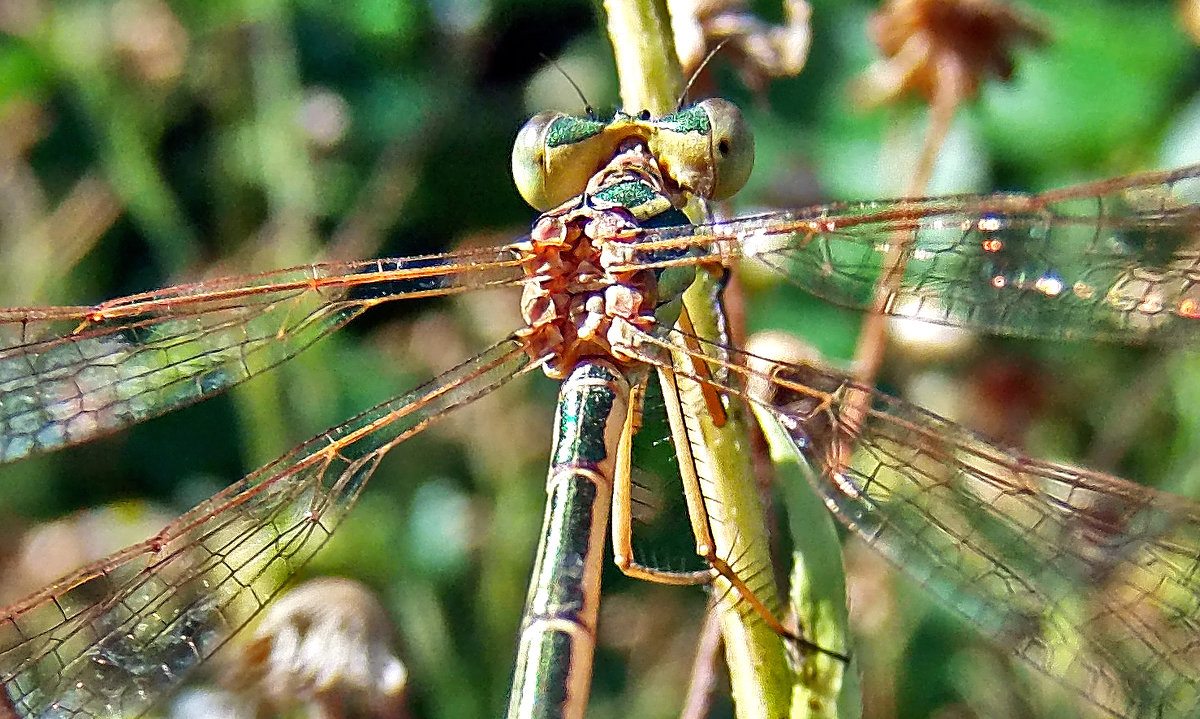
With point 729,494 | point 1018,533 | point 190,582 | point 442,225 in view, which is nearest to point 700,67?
point 729,494

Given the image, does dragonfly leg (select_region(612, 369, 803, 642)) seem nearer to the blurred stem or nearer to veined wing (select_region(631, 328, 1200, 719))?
veined wing (select_region(631, 328, 1200, 719))

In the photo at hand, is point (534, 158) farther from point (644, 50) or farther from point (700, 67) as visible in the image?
point (644, 50)

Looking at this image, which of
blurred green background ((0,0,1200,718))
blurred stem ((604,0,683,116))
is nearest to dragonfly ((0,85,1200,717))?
blurred stem ((604,0,683,116))

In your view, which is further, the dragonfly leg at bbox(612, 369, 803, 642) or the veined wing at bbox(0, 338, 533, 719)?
the veined wing at bbox(0, 338, 533, 719)

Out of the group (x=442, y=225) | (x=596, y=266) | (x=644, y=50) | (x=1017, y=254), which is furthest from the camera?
(x=442, y=225)

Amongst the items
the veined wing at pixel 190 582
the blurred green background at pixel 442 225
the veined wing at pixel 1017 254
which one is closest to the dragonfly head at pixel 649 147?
the veined wing at pixel 1017 254

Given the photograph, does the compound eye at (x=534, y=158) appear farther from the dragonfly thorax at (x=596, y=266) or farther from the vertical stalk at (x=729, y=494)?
the vertical stalk at (x=729, y=494)

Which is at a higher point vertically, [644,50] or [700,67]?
[700,67]
